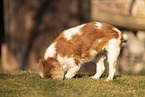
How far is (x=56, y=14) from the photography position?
24.6 ft

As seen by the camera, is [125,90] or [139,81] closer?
[125,90]

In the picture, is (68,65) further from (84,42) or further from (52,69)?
(84,42)

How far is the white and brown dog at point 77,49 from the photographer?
15.2 ft

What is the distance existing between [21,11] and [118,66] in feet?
12.5

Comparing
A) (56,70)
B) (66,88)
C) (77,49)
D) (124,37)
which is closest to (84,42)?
(77,49)

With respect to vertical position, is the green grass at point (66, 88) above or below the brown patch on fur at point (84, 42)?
below

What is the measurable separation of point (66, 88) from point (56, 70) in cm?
64

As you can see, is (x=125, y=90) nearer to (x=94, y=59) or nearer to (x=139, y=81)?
(x=139, y=81)

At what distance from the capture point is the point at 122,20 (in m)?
9.09

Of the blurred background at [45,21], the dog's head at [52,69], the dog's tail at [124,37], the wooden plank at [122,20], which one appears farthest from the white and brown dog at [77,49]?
the wooden plank at [122,20]

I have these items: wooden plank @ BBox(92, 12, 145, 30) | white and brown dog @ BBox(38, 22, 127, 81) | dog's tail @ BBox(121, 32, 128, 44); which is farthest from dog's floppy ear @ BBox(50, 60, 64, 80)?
wooden plank @ BBox(92, 12, 145, 30)

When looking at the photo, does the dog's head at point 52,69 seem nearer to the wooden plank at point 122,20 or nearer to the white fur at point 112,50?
the white fur at point 112,50

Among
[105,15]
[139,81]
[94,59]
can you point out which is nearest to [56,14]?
[105,15]

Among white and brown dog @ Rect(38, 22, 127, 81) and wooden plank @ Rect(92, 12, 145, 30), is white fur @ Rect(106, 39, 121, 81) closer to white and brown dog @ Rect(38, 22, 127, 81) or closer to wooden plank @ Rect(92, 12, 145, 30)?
white and brown dog @ Rect(38, 22, 127, 81)
